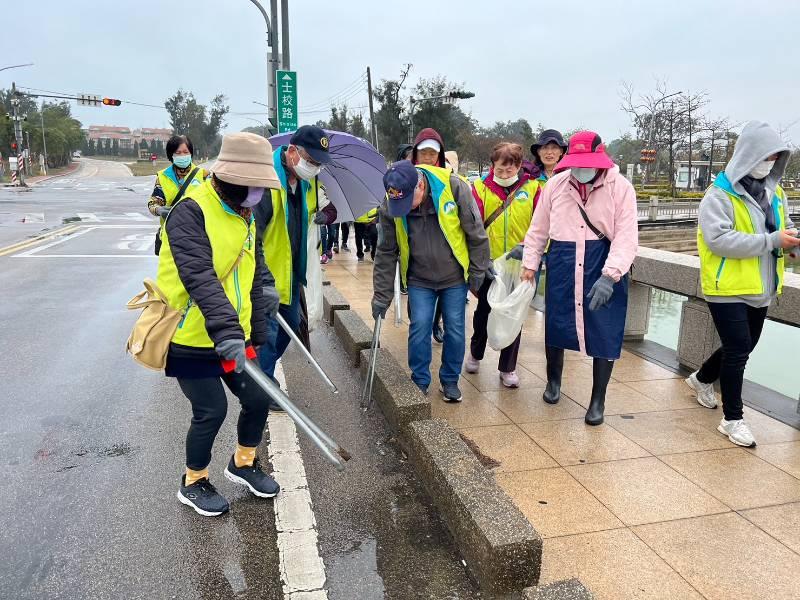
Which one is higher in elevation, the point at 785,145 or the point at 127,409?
the point at 785,145

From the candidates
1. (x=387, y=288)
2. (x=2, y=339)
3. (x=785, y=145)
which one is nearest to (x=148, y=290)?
(x=387, y=288)

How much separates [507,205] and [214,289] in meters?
2.79

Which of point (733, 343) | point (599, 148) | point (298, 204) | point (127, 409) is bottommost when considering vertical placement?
point (127, 409)

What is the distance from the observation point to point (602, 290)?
3.79 meters

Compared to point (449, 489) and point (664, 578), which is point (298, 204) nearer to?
point (449, 489)

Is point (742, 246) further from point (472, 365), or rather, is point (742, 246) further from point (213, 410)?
point (213, 410)

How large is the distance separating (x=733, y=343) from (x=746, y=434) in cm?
53

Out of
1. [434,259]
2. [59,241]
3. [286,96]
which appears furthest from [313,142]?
[59,241]

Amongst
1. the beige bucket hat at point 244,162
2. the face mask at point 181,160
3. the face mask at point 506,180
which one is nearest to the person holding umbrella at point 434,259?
the face mask at point 506,180

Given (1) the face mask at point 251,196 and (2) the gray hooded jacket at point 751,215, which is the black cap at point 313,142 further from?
(2) the gray hooded jacket at point 751,215

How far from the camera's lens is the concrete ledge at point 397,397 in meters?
3.88

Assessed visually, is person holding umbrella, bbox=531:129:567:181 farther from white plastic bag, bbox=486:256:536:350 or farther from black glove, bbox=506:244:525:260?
white plastic bag, bbox=486:256:536:350

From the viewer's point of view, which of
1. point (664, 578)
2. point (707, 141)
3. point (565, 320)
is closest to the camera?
point (664, 578)

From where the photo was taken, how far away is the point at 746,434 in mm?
3766
